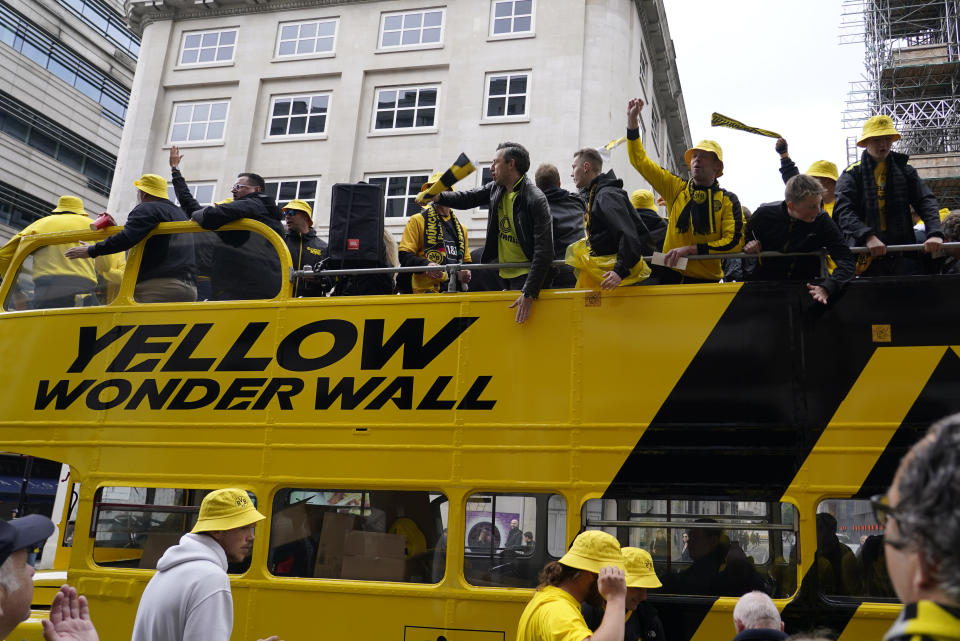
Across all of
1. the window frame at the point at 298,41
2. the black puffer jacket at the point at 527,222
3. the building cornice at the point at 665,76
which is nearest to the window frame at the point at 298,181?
the window frame at the point at 298,41

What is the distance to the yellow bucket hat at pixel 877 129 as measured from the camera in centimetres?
545

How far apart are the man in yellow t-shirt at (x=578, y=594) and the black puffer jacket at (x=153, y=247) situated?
169 inches

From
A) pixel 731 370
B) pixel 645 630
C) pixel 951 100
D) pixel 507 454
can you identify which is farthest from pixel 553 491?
pixel 951 100

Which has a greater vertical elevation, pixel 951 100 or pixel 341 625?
pixel 951 100

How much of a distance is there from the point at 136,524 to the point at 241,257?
225cm

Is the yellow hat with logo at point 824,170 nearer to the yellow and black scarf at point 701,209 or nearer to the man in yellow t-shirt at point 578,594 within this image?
the yellow and black scarf at point 701,209

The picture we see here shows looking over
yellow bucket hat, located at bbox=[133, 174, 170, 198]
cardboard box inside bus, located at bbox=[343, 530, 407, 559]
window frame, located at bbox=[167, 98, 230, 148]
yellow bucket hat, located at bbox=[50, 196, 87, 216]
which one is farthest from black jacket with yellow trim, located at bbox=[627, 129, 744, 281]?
window frame, located at bbox=[167, 98, 230, 148]

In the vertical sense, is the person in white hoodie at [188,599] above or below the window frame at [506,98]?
below

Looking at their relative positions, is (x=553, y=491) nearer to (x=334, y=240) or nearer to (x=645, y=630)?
(x=645, y=630)

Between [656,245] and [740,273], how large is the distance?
0.77 metres

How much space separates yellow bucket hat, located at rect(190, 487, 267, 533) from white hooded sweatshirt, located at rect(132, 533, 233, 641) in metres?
0.24

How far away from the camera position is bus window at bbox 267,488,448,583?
5430 mm

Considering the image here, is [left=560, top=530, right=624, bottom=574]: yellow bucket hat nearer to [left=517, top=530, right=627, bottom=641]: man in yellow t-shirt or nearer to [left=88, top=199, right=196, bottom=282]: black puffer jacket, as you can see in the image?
[left=517, top=530, right=627, bottom=641]: man in yellow t-shirt

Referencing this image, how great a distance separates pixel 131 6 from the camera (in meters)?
29.6
